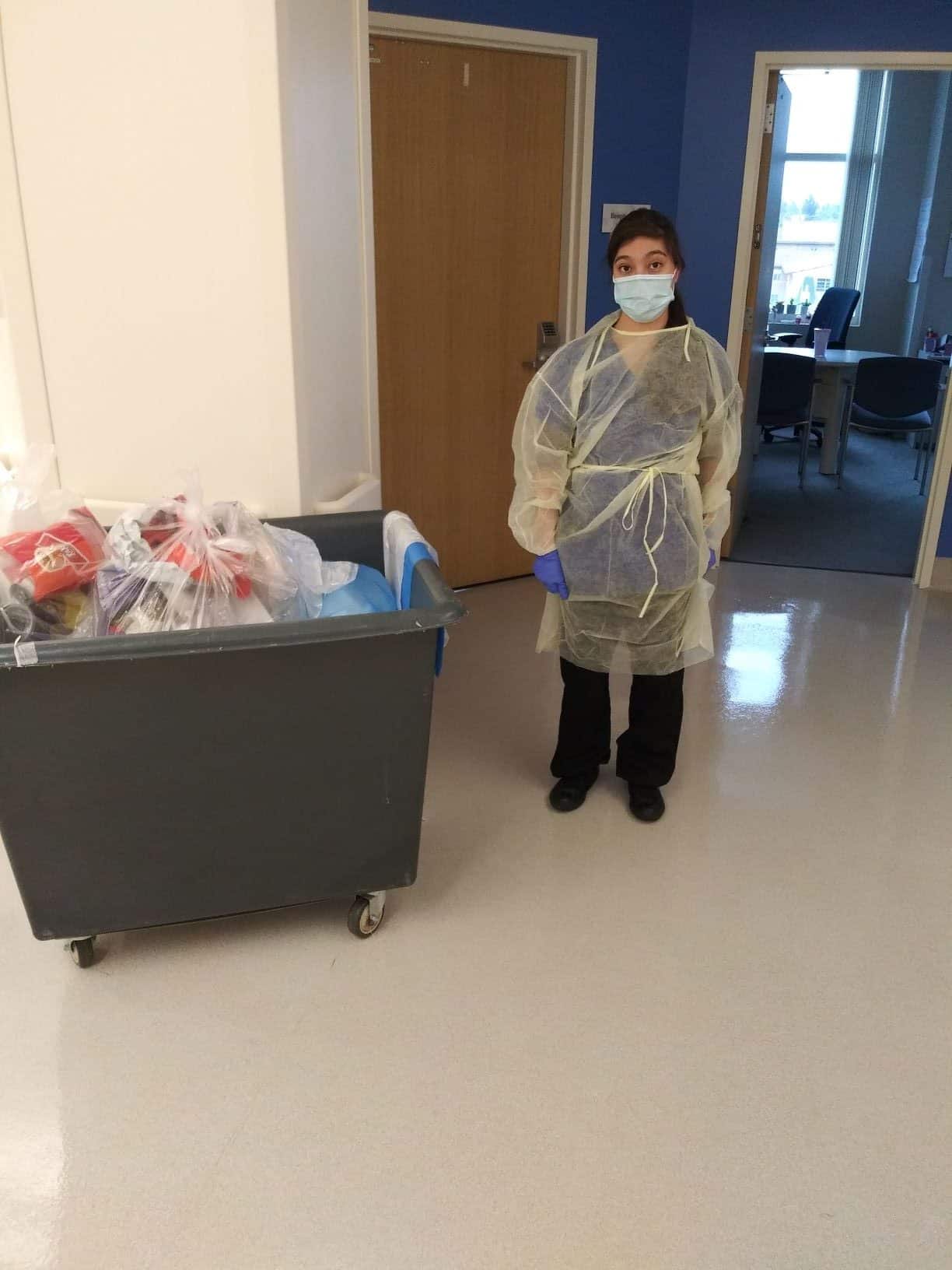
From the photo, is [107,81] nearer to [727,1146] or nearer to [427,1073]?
[427,1073]

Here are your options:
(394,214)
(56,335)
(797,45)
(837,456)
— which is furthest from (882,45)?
(56,335)

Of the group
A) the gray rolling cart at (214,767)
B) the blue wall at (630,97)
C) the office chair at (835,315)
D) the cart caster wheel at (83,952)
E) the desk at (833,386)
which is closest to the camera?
the gray rolling cart at (214,767)

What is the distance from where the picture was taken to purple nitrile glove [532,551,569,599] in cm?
229

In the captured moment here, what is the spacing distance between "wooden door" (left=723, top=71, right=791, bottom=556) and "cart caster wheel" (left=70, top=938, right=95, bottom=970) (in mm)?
2787

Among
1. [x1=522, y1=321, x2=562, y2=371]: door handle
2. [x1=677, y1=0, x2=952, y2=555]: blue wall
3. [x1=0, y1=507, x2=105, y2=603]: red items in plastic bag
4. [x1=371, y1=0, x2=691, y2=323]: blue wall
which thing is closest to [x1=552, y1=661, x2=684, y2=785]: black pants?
[x1=0, y1=507, x2=105, y2=603]: red items in plastic bag

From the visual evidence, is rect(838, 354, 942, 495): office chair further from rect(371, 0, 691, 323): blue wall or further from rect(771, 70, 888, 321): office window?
rect(771, 70, 888, 321): office window

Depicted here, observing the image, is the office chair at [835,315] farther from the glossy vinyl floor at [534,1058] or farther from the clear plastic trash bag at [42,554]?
the clear plastic trash bag at [42,554]

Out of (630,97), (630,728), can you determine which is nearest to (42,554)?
(630,728)

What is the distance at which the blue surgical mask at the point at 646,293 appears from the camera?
2092 millimetres

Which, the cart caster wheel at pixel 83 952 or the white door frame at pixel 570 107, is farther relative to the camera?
the white door frame at pixel 570 107

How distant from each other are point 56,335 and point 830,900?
2.12 m

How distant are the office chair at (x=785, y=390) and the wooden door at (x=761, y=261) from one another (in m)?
0.55

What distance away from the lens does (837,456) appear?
6355mm

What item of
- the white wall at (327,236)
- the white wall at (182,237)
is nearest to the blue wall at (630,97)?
the white wall at (327,236)
